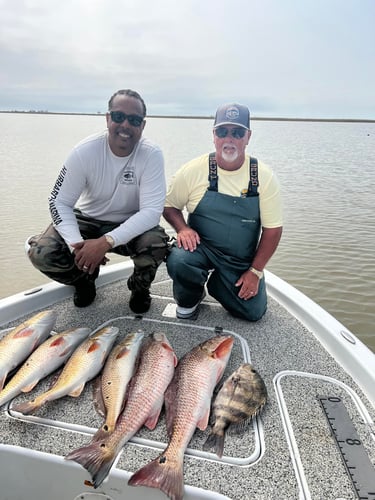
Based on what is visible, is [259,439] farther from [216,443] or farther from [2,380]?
[2,380]

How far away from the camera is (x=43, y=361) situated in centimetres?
262

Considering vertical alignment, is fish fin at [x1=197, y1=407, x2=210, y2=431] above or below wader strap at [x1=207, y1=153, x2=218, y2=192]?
below

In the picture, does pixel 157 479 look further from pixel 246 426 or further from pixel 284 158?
pixel 284 158

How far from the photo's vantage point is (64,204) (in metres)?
3.36

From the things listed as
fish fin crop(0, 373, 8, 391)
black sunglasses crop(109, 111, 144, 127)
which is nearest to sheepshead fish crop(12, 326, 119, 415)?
fish fin crop(0, 373, 8, 391)

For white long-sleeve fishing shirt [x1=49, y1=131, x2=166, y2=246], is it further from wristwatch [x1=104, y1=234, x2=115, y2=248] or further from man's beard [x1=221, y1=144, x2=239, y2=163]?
man's beard [x1=221, y1=144, x2=239, y2=163]

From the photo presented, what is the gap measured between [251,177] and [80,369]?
6.82 feet

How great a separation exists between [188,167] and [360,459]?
2.57 m

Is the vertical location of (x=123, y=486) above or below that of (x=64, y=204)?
below

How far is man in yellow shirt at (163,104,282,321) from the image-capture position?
3.35 meters

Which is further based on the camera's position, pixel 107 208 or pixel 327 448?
pixel 107 208

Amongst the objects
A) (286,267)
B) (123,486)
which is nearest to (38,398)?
(123,486)

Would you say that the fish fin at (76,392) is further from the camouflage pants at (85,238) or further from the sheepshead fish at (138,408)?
the camouflage pants at (85,238)

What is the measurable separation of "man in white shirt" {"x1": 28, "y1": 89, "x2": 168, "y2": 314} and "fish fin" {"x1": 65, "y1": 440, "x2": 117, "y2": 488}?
62.2 inches
